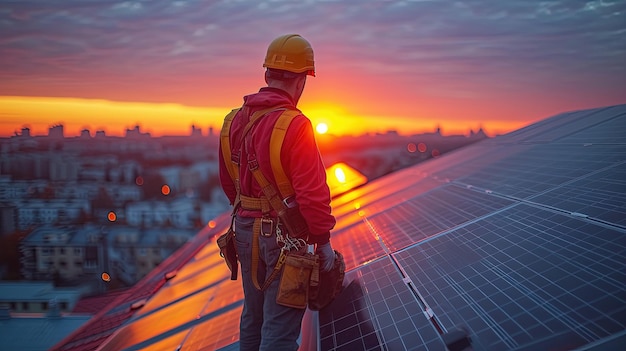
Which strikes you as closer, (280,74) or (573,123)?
(280,74)

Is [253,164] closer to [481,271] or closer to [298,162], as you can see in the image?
[298,162]

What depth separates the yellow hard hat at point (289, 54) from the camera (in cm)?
312

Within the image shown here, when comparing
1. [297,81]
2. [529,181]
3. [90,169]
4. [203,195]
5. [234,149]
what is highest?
[297,81]

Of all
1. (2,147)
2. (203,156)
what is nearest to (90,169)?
(2,147)

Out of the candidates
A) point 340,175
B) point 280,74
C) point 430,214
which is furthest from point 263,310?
point 340,175

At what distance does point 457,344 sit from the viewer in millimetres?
2432

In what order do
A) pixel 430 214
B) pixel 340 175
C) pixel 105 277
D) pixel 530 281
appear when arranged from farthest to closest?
pixel 340 175, pixel 105 277, pixel 430 214, pixel 530 281

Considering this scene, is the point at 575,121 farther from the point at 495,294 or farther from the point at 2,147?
the point at 2,147

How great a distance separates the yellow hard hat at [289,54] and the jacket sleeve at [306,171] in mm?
421

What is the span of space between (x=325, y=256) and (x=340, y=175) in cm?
1100

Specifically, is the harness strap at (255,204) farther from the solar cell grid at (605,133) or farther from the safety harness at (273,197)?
the solar cell grid at (605,133)

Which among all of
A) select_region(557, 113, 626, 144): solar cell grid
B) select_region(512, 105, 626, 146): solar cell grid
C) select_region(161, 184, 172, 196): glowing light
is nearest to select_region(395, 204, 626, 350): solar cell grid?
select_region(557, 113, 626, 144): solar cell grid

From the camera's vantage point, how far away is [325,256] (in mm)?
3131

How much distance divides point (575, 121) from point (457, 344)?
271 inches
